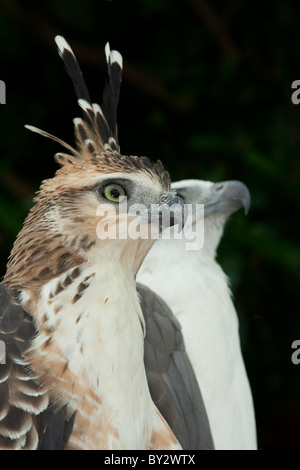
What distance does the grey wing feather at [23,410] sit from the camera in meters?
1.30

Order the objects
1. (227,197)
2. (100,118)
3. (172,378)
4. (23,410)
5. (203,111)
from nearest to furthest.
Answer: (23,410) < (100,118) < (172,378) < (227,197) < (203,111)

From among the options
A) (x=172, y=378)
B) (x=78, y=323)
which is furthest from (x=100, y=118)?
(x=172, y=378)

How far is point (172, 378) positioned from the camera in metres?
1.96

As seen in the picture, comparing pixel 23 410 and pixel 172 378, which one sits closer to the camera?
pixel 23 410

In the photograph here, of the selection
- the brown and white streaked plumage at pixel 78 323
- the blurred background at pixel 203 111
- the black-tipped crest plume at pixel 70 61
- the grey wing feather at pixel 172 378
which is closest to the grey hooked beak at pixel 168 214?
the brown and white streaked plumage at pixel 78 323

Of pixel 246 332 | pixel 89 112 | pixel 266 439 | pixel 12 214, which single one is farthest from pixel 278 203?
pixel 89 112

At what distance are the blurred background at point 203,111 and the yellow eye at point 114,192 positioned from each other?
5.58ft

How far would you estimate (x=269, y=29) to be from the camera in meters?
3.74

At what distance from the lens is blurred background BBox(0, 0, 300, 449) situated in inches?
127

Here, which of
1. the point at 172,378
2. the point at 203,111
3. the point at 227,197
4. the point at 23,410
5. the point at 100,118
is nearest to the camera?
the point at 23,410

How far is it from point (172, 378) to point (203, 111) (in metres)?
2.11

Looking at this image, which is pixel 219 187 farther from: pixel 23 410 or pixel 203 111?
pixel 23 410

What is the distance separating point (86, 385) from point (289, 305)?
2.75 meters

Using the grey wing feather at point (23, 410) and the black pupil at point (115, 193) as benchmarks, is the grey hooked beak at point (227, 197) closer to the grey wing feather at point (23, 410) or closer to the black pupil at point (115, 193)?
the black pupil at point (115, 193)
